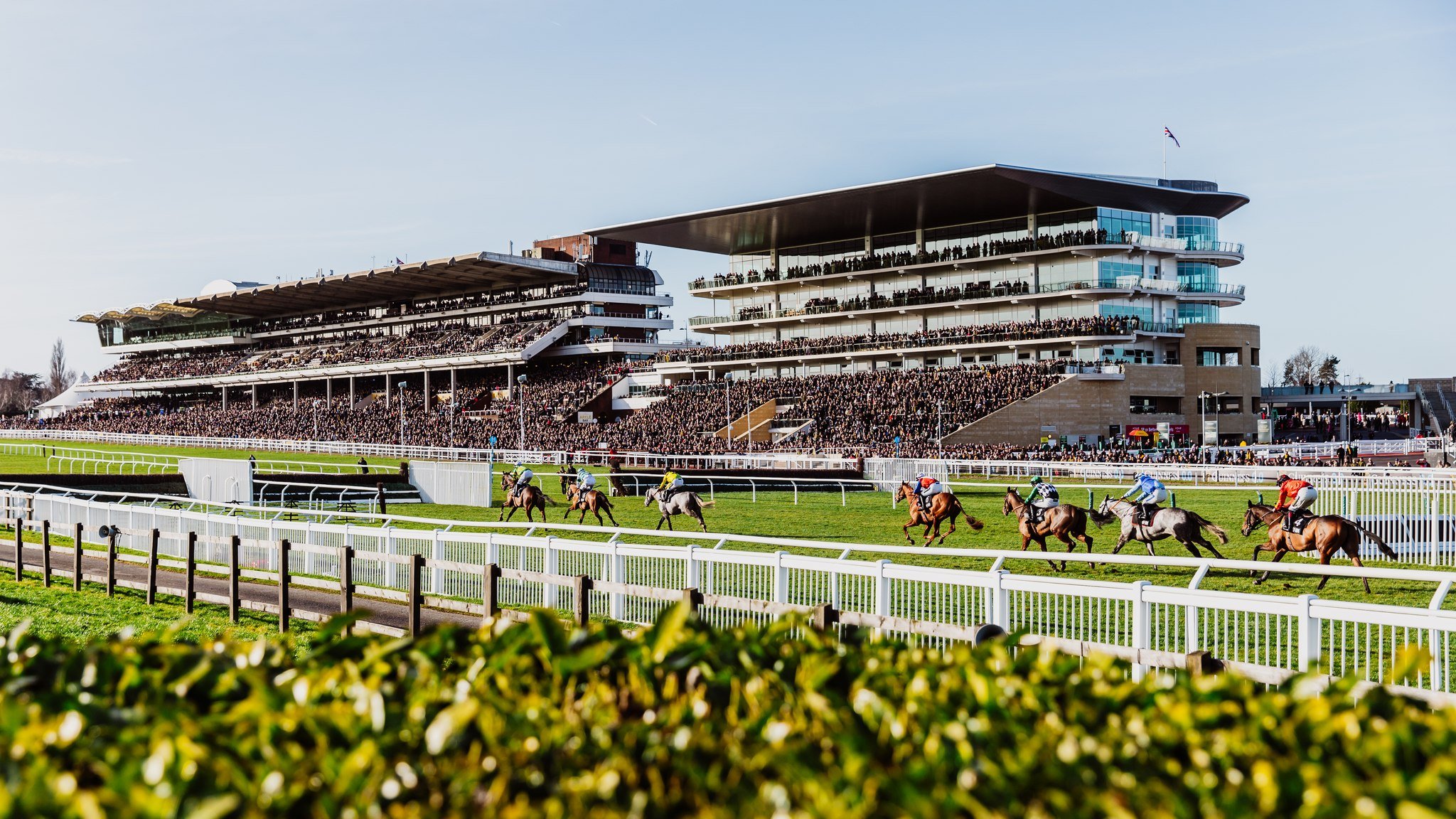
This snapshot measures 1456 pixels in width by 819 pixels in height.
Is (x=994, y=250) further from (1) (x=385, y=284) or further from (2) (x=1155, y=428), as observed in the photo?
(1) (x=385, y=284)

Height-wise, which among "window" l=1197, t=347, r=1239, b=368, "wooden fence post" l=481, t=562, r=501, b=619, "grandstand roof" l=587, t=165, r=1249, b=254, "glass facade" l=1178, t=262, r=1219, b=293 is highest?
"grandstand roof" l=587, t=165, r=1249, b=254

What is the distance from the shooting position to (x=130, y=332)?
105688 mm

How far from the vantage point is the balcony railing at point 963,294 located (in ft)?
193

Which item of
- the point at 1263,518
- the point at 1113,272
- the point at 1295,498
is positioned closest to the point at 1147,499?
the point at 1263,518

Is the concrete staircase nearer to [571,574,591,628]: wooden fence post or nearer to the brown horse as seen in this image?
the brown horse

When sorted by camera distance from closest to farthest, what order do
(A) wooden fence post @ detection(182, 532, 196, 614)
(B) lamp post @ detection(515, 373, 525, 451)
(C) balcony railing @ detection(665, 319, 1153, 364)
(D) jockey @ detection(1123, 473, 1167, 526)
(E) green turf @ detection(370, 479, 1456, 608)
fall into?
(A) wooden fence post @ detection(182, 532, 196, 614) → (E) green turf @ detection(370, 479, 1456, 608) → (D) jockey @ detection(1123, 473, 1167, 526) → (B) lamp post @ detection(515, 373, 525, 451) → (C) balcony railing @ detection(665, 319, 1153, 364)

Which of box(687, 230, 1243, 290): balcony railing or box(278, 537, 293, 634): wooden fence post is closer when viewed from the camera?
box(278, 537, 293, 634): wooden fence post

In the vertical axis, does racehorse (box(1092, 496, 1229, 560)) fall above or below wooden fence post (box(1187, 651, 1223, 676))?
below

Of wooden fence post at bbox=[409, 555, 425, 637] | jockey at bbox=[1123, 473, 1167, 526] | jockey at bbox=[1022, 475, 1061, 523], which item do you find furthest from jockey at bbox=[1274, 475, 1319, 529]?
wooden fence post at bbox=[409, 555, 425, 637]

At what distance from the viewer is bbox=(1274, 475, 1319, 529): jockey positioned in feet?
48.1

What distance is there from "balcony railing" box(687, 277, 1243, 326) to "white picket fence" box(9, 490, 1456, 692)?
44132mm

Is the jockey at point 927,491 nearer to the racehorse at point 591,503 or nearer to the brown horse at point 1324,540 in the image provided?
the racehorse at point 591,503

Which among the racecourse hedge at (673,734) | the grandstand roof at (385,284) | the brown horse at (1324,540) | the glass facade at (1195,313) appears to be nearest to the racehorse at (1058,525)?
the brown horse at (1324,540)

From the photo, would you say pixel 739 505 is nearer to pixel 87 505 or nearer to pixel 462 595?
pixel 87 505
